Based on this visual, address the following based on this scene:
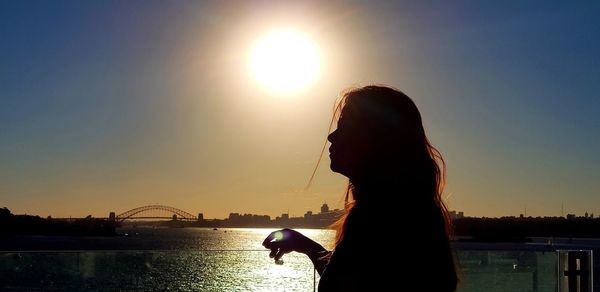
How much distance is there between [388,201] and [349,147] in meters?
0.14

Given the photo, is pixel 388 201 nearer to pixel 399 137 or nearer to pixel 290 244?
pixel 399 137

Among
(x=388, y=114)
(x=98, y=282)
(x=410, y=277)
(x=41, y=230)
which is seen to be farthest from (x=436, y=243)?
(x=41, y=230)

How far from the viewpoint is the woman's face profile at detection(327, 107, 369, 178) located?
132cm

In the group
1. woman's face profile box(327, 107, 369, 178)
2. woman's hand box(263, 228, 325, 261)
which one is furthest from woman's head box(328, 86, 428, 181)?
woman's hand box(263, 228, 325, 261)

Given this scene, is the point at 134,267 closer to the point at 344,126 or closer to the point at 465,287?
the point at 465,287

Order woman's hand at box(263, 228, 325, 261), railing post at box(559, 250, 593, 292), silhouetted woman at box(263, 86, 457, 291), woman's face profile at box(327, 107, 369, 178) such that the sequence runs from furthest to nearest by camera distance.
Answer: railing post at box(559, 250, 593, 292), woman's hand at box(263, 228, 325, 261), woman's face profile at box(327, 107, 369, 178), silhouetted woman at box(263, 86, 457, 291)

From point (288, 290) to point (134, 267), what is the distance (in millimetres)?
1523

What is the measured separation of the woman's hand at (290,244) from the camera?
64.1 inches

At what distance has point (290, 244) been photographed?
1639 millimetres

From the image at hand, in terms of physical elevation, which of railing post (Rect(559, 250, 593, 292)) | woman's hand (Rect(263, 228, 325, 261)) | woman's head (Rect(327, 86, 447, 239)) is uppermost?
woman's head (Rect(327, 86, 447, 239))

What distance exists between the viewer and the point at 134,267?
16.0 feet

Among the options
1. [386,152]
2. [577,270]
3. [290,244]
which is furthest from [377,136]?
[577,270]

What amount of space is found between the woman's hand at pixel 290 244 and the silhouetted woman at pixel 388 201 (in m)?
0.24

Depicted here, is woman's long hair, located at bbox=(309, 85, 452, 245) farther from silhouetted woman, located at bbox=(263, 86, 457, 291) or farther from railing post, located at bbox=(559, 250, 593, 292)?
railing post, located at bbox=(559, 250, 593, 292)
